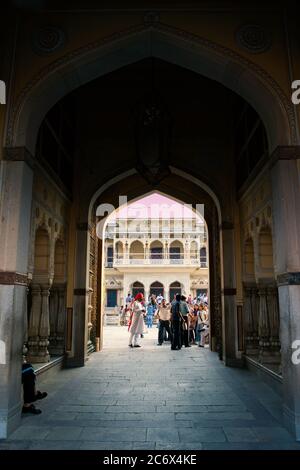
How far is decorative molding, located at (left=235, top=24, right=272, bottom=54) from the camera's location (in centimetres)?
423

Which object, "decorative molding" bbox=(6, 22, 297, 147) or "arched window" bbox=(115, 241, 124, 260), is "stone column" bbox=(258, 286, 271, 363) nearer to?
"decorative molding" bbox=(6, 22, 297, 147)

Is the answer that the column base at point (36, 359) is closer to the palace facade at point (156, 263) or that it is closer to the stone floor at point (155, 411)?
the stone floor at point (155, 411)

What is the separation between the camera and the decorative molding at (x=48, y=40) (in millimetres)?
4230

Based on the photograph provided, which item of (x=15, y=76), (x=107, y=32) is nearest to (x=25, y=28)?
(x=15, y=76)

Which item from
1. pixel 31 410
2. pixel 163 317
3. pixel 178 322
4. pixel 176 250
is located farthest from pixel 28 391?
pixel 176 250

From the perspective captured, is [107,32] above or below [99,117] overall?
below

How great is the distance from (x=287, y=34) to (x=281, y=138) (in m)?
1.22

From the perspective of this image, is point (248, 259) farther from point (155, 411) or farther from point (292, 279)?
point (155, 411)

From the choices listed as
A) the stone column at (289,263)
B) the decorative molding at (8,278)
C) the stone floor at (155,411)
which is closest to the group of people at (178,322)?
the stone floor at (155,411)

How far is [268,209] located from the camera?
18.8ft

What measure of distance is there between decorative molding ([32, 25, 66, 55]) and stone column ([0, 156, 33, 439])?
1230 mm

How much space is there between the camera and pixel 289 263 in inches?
146

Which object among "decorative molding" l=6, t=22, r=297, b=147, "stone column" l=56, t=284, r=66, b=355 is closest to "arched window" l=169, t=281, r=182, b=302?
"stone column" l=56, t=284, r=66, b=355
